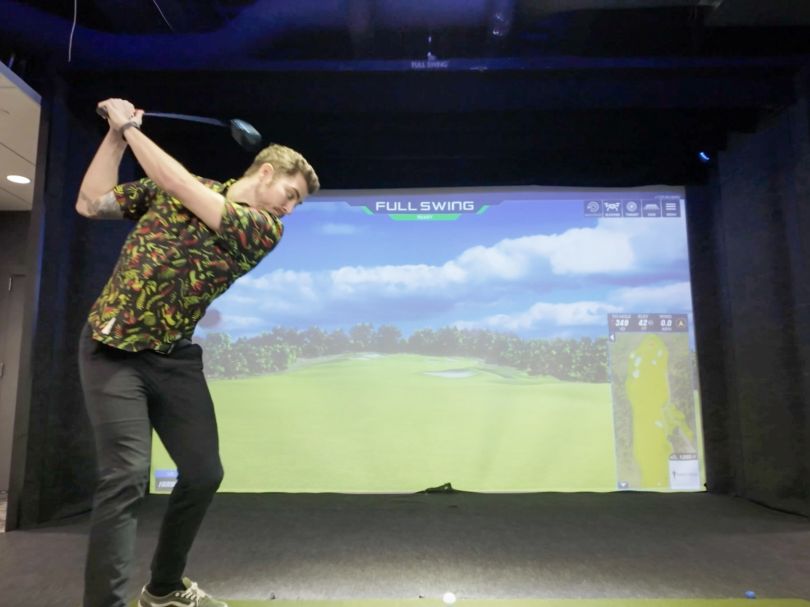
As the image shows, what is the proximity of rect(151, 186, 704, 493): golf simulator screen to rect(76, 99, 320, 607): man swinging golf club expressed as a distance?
63.7 inches

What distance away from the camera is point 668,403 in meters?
2.86

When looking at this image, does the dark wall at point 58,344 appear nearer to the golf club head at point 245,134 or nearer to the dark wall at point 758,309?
the golf club head at point 245,134

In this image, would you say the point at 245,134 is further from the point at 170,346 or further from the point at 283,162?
the point at 170,346

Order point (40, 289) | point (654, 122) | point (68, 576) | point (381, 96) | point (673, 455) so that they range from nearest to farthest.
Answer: point (68, 576), point (40, 289), point (381, 96), point (654, 122), point (673, 455)

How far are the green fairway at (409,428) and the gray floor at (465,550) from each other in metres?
0.15

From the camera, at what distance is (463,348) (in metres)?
2.89

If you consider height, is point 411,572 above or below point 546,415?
below

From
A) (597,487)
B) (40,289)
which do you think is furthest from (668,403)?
(40,289)

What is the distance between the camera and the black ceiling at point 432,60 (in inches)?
Answer: 86.3

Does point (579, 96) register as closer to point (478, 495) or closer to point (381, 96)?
point (381, 96)

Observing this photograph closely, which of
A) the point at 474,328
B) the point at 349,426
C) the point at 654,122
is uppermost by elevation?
the point at 654,122

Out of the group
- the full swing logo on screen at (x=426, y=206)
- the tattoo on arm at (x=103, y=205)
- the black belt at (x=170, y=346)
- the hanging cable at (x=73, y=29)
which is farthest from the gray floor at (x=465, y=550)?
the hanging cable at (x=73, y=29)

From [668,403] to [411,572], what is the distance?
188 cm

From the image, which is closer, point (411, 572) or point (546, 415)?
point (411, 572)
